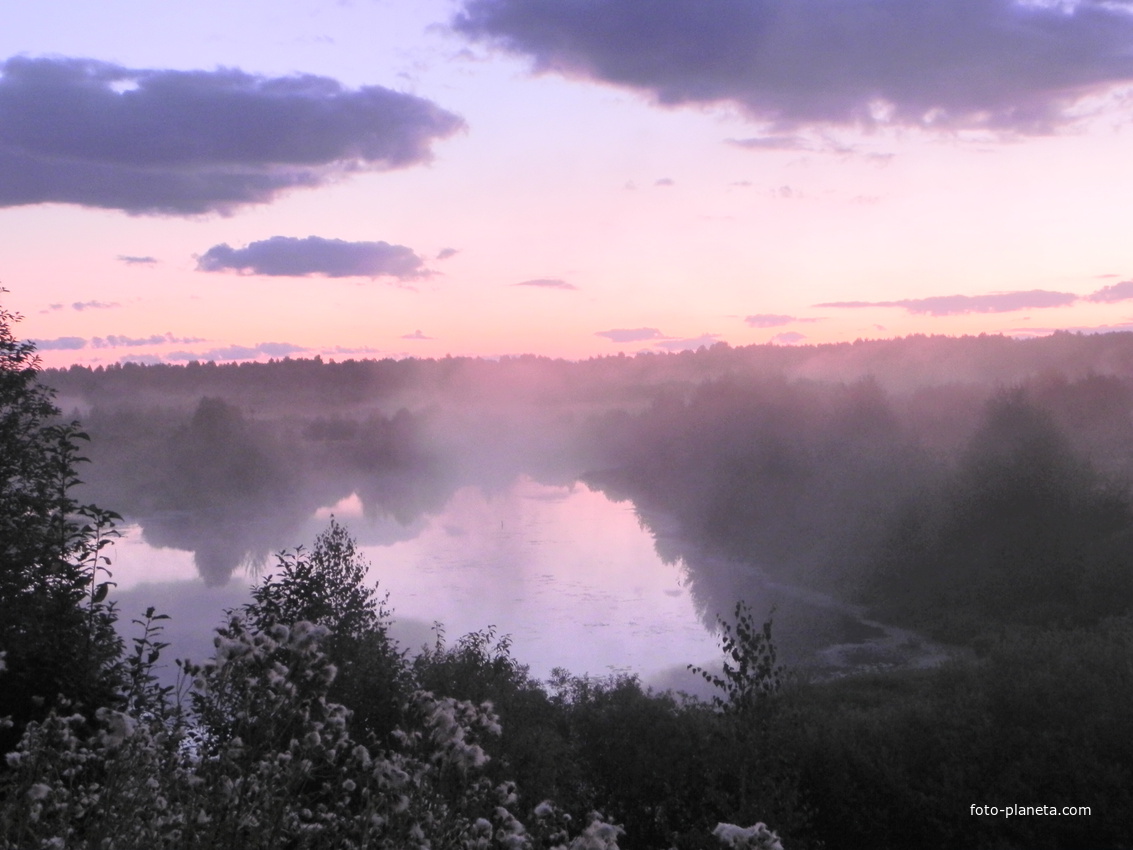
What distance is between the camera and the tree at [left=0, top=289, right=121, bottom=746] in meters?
7.20

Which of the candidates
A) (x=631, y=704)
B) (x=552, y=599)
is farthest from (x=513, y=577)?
(x=631, y=704)

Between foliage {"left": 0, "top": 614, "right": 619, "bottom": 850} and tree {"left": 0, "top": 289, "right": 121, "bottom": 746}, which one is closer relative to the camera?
foliage {"left": 0, "top": 614, "right": 619, "bottom": 850}

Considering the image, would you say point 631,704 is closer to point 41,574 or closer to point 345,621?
point 345,621

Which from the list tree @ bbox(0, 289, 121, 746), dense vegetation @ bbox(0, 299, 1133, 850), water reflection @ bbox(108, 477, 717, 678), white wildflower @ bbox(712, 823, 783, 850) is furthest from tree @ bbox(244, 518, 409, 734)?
water reflection @ bbox(108, 477, 717, 678)

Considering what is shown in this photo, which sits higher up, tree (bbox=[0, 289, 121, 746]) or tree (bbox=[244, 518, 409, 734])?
tree (bbox=[0, 289, 121, 746])

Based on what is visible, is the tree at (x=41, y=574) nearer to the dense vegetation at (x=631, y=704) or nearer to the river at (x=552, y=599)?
the dense vegetation at (x=631, y=704)

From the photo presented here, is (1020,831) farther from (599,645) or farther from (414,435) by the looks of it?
(414,435)

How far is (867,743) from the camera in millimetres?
14289

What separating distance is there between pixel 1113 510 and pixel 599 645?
18481mm

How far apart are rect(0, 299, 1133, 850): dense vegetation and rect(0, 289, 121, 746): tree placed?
0.12 ft

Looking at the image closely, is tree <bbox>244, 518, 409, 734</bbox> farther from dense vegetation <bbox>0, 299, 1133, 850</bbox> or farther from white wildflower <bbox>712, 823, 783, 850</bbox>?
white wildflower <bbox>712, 823, 783, 850</bbox>

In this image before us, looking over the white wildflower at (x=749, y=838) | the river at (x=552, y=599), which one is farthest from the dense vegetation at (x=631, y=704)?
the river at (x=552, y=599)

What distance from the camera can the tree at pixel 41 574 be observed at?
23.6 feet

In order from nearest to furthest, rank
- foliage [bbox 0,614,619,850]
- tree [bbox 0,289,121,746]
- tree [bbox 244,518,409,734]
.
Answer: foliage [bbox 0,614,619,850]
tree [bbox 0,289,121,746]
tree [bbox 244,518,409,734]
